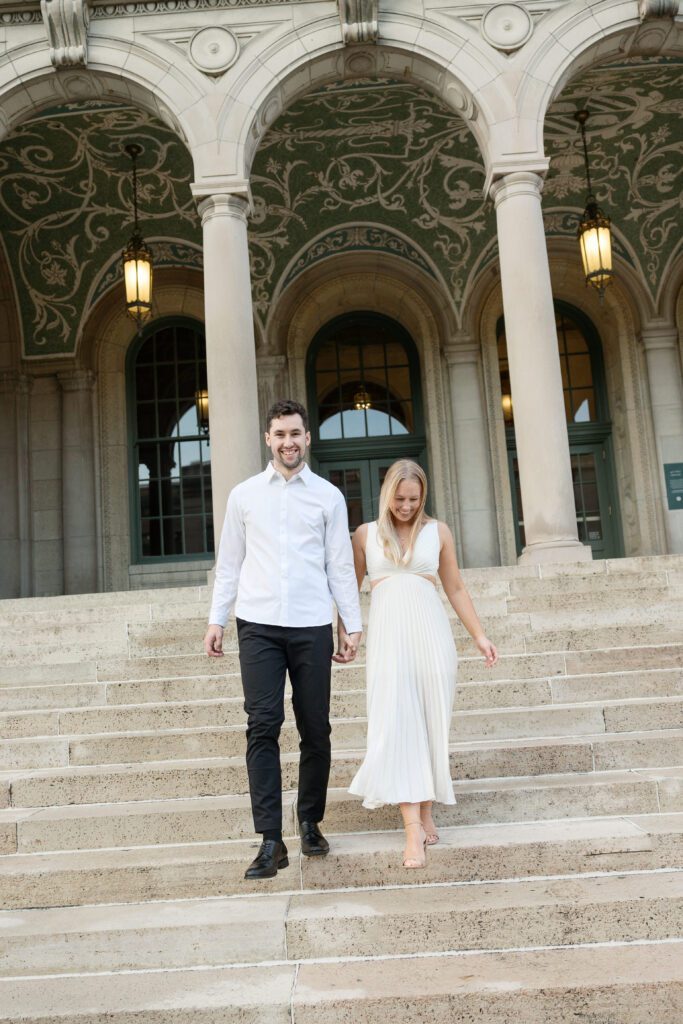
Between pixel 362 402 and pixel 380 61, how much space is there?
5870mm

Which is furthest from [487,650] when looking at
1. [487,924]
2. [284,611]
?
[487,924]

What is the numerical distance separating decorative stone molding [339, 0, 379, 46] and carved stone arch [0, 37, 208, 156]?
1591 millimetres

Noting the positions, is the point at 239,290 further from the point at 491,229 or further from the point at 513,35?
the point at 491,229

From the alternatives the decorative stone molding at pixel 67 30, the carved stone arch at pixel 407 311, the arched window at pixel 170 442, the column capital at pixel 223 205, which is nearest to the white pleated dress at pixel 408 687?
the column capital at pixel 223 205

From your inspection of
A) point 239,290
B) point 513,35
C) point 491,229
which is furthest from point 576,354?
point 239,290

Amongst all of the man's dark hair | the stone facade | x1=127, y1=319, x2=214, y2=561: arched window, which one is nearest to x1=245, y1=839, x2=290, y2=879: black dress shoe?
the man's dark hair

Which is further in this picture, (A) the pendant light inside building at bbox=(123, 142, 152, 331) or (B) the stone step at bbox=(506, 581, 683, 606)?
(A) the pendant light inside building at bbox=(123, 142, 152, 331)

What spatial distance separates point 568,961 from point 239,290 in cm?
734

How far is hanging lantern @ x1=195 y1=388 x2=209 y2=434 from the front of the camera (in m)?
14.7

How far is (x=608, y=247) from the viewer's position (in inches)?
451

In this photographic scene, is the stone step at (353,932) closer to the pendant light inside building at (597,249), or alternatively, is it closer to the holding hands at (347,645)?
the holding hands at (347,645)

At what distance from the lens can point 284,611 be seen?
12.7 ft

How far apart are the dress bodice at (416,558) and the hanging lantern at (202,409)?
1082cm

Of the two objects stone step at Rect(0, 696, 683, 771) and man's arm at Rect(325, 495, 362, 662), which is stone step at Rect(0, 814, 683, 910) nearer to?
man's arm at Rect(325, 495, 362, 662)
